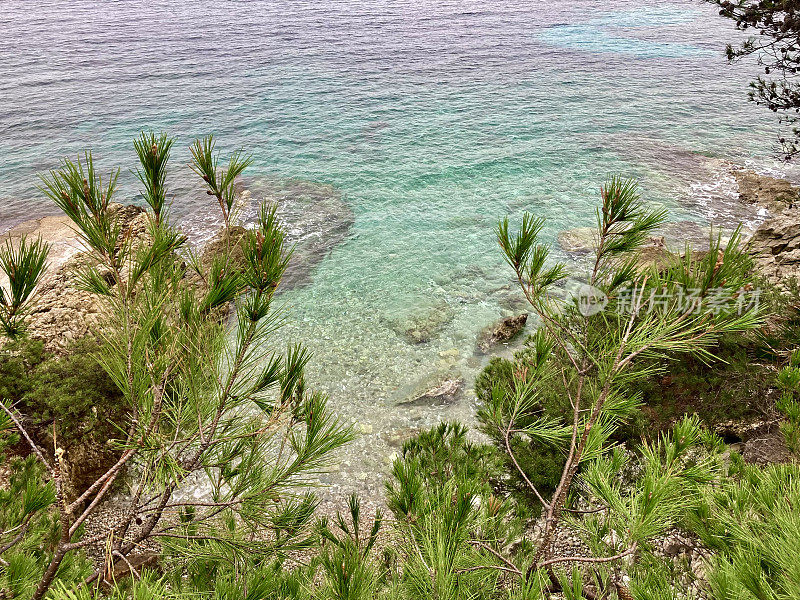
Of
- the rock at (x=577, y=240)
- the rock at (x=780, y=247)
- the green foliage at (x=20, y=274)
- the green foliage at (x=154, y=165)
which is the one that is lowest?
the rock at (x=577, y=240)

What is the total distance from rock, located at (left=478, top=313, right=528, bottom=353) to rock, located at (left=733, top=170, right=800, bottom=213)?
9.94 meters

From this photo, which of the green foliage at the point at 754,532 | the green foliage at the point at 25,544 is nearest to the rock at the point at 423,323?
the green foliage at the point at 25,544

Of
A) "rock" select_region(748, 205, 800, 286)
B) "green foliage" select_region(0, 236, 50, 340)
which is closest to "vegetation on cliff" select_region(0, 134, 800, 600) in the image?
"green foliage" select_region(0, 236, 50, 340)

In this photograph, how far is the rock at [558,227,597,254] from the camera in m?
13.2

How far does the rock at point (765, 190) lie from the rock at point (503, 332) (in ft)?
32.6

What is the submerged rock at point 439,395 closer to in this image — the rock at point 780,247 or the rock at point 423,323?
the rock at point 423,323

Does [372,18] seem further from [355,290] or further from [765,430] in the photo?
[765,430]

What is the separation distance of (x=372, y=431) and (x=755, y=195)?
579 inches

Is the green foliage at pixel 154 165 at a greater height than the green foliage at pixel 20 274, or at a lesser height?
greater

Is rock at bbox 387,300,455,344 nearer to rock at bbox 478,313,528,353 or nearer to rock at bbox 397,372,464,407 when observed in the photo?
rock at bbox 478,313,528,353

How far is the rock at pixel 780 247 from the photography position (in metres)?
8.36

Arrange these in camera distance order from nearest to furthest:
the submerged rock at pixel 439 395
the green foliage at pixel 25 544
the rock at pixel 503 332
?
the green foliage at pixel 25 544
the submerged rock at pixel 439 395
the rock at pixel 503 332

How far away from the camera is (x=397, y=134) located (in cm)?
2034

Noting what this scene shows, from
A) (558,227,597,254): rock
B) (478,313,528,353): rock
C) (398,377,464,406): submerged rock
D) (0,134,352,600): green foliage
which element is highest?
(0,134,352,600): green foliage
